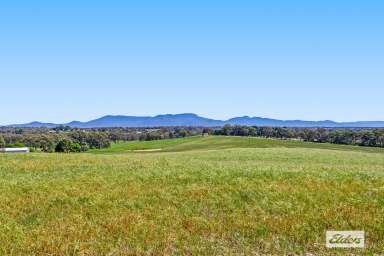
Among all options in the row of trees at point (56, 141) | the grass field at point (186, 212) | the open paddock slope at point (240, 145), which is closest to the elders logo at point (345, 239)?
the grass field at point (186, 212)

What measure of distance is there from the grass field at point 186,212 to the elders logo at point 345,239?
0.98ft

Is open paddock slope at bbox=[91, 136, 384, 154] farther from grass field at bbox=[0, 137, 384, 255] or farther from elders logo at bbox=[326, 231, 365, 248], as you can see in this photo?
elders logo at bbox=[326, 231, 365, 248]

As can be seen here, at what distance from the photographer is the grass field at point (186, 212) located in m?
13.8

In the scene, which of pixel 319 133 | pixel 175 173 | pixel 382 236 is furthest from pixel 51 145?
pixel 382 236

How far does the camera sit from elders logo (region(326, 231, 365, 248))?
14.2m

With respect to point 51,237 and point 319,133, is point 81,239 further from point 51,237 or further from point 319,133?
point 319,133

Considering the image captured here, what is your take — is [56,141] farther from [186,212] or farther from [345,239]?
[345,239]

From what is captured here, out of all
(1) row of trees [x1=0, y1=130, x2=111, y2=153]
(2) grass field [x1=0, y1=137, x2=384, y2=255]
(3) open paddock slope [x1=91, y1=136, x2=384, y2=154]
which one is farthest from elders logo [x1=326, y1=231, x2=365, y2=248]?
(1) row of trees [x1=0, y1=130, x2=111, y2=153]

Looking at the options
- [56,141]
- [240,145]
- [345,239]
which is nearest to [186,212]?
[345,239]

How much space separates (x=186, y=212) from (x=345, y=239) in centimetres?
627

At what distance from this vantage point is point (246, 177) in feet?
73.1

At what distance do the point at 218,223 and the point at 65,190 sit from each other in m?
7.99

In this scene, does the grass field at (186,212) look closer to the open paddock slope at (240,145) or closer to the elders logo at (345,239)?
the elders logo at (345,239)

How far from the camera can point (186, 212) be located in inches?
668
